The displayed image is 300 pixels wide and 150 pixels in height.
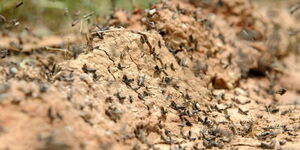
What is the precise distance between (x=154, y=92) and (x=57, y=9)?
9.55 feet

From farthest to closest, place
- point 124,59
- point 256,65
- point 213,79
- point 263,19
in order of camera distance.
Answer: point 263,19
point 256,65
point 213,79
point 124,59

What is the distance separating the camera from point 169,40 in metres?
5.28

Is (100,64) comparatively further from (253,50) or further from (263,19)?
(263,19)

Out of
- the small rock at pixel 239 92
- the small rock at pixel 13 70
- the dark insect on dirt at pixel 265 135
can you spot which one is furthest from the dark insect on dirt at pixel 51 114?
the small rock at pixel 239 92

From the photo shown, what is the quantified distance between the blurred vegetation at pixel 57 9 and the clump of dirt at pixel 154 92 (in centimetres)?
47

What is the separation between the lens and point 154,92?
431 centimetres

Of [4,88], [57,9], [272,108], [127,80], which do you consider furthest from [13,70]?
[57,9]

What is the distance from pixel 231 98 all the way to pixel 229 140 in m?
1.35

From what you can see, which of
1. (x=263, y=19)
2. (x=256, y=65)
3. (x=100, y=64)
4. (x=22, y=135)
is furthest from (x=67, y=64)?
(x=263, y=19)

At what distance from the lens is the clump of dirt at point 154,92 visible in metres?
3.17

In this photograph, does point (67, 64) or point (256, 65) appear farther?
point (256, 65)

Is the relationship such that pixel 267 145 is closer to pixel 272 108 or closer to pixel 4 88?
pixel 272 108

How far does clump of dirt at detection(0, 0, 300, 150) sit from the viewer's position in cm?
317

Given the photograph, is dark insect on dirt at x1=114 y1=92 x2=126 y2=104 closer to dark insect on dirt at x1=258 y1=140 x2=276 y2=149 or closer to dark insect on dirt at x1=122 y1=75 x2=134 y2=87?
dark insect on dirt at x1=122 y1=75 x2=134 y2=87
